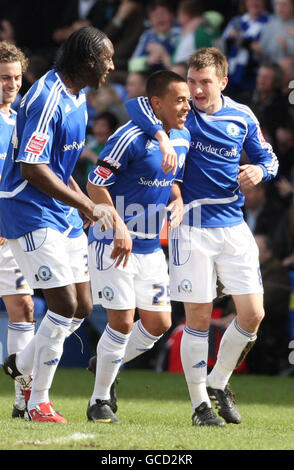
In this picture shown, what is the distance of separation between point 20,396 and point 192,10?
24.6ft

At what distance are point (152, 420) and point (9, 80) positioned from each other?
8.37ft

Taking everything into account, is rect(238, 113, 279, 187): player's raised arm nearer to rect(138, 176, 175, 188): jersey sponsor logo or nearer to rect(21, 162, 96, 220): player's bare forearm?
rect(138, 176, 175, 188): jersey sponsor logo

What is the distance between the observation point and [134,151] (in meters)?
6.33

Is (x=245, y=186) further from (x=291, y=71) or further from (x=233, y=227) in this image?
(x=291, y=71)

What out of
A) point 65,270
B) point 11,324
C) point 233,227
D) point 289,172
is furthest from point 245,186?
point 289,172

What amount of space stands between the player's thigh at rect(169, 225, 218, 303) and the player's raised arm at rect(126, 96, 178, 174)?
492 mm

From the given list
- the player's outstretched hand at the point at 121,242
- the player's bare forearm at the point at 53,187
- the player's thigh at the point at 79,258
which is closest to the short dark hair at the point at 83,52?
the player's bare forearm at the point at 53,187

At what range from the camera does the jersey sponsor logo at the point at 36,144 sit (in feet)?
19.3

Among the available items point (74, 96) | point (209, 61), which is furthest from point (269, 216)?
point (74, 96)

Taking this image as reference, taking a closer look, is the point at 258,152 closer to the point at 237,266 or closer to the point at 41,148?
the point at 237,266

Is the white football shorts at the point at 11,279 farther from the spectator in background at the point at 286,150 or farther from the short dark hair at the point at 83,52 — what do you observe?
the spectator in background at the point at 286,150

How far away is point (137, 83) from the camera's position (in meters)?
12.5
